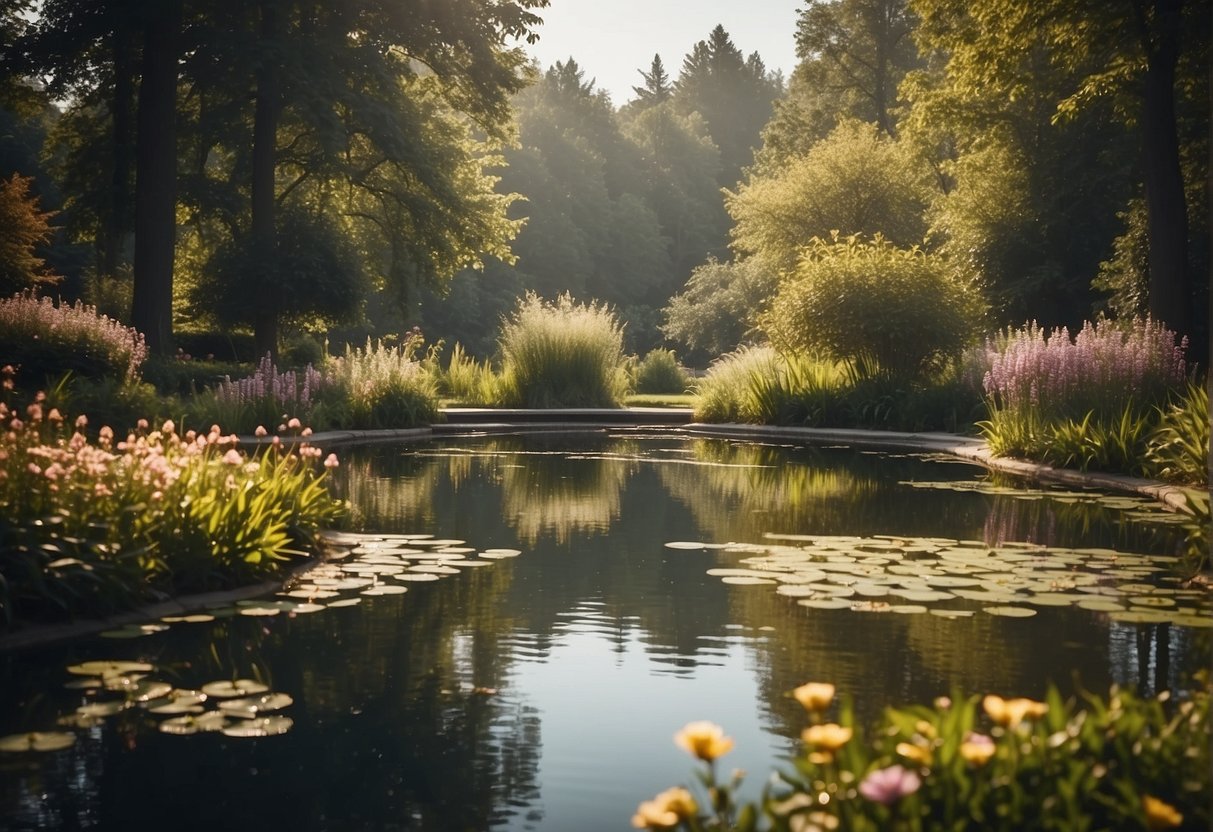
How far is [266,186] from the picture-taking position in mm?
24328

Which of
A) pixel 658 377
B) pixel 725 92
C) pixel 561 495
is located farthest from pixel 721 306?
pixel 725 92

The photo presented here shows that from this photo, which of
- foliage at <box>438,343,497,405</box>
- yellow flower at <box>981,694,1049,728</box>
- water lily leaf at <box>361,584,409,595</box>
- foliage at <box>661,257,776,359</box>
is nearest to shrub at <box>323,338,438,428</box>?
foliage at <box>438,343,497,405</box>

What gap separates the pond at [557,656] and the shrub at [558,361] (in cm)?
1413

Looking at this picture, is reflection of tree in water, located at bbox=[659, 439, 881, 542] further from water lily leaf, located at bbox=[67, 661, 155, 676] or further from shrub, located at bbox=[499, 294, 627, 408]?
→ shrub, located at bbox=[499, 294, 627, 408]

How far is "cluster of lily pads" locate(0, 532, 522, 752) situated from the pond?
0.02m

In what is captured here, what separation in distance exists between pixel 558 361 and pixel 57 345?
37.7ft

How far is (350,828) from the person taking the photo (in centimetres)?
380

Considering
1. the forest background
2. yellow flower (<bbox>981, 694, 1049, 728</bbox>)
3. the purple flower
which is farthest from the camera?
the forest background

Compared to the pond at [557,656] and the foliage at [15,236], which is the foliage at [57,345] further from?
the foliage at [15,236]

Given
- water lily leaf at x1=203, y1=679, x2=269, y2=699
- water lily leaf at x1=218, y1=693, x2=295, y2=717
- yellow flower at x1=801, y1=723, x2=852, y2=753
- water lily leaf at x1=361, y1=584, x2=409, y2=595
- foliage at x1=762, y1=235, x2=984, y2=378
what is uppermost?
foliage at x1=762, y1=235, x2=984, y2=378

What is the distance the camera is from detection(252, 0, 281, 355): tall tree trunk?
2344 centimetres

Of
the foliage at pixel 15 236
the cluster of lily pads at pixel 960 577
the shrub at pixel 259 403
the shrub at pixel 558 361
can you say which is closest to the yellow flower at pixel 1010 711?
the cluster of lily pads at pixel 960 577

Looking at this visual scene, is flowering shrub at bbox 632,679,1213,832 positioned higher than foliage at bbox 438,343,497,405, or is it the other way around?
foliage at bbox 438,343,497,405

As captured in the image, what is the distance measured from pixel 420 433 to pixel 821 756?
1717 centimetres
